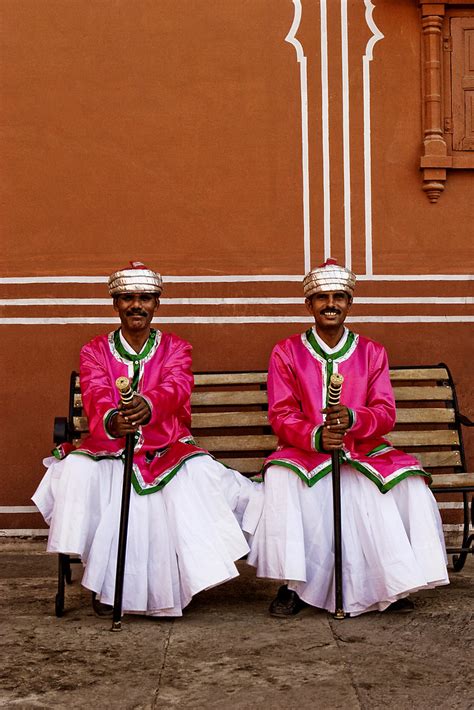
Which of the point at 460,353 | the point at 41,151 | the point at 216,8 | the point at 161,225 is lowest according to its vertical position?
the point at 460,353

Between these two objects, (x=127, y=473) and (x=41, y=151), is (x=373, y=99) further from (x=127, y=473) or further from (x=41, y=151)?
(x=127, y=473)

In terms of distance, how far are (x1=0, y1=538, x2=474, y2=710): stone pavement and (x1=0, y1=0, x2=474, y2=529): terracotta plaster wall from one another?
1.72 m

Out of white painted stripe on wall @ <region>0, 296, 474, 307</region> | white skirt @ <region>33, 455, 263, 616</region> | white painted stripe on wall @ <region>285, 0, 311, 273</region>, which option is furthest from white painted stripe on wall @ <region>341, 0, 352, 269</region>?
white skirt @ <region>33, 455, 263, 616</region>

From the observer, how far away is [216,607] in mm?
4285

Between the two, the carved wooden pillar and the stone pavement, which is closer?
the stone pavement

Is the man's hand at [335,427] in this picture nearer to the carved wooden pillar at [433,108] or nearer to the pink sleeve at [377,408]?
the pink sleeve at [377,408]

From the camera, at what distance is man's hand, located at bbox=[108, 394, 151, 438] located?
4035mm

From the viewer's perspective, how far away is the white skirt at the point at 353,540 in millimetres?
4047

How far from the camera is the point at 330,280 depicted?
14.5ft

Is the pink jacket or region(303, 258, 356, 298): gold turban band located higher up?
region(303, 258, 356, 298): gold turban band

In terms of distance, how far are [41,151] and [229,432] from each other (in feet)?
6.90

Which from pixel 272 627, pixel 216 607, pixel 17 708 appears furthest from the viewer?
pixel 216 607

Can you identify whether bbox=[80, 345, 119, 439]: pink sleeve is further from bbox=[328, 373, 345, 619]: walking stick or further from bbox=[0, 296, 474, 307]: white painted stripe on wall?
bbox=[0, 296, 474, 307]: white painted stripe on wall

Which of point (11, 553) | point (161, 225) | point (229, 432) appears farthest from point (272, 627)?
point (161, 225)
